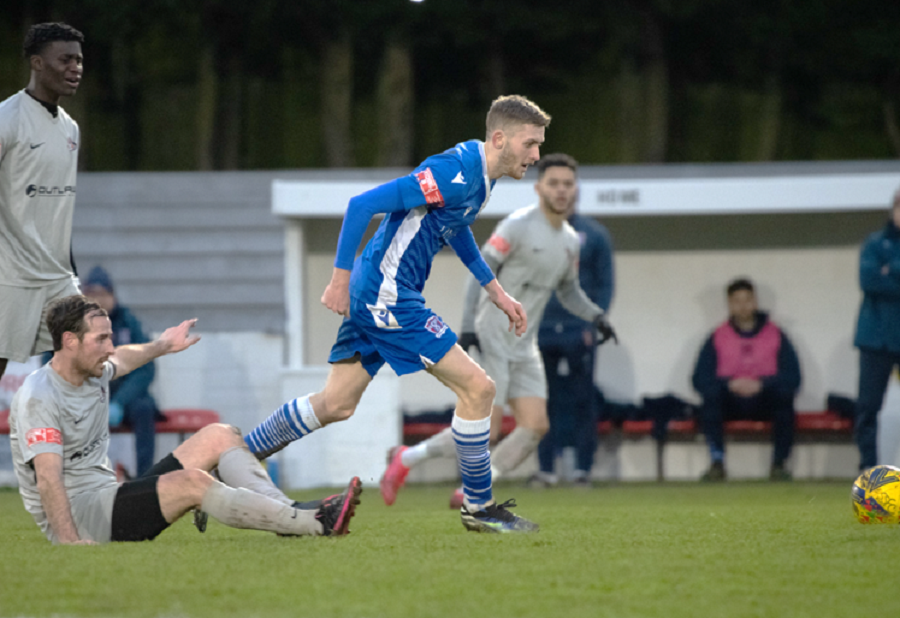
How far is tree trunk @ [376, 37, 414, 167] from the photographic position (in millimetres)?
16703

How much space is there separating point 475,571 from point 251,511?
2.95 feet

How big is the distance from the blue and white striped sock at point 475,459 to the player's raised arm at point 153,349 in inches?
47.2

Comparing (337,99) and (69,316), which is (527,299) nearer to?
(69,316)

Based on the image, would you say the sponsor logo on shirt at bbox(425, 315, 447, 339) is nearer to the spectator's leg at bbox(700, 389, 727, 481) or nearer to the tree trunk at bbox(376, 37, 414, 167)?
the spectator's leg at bbox(700, 389, 727, 481)

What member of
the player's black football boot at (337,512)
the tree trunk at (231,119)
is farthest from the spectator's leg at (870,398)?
the tree trunk at (231,119)

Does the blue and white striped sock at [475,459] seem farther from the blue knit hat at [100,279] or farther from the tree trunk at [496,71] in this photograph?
the tree trunk at [496,71]

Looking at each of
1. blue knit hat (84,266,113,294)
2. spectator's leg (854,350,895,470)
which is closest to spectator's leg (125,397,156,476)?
blue knit hat (84,266,113,294)

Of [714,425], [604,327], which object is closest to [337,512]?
[604,327]

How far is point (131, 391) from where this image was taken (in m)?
9.22

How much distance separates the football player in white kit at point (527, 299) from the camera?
24.7ft

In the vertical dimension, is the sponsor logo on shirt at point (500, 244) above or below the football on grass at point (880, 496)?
above

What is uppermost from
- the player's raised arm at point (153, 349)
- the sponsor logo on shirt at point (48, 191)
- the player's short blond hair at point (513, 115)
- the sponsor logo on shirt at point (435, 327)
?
the player's short blond hair at point (513, 115)

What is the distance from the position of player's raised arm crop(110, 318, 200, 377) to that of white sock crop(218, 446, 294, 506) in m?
0.46

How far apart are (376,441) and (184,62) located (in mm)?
10972
